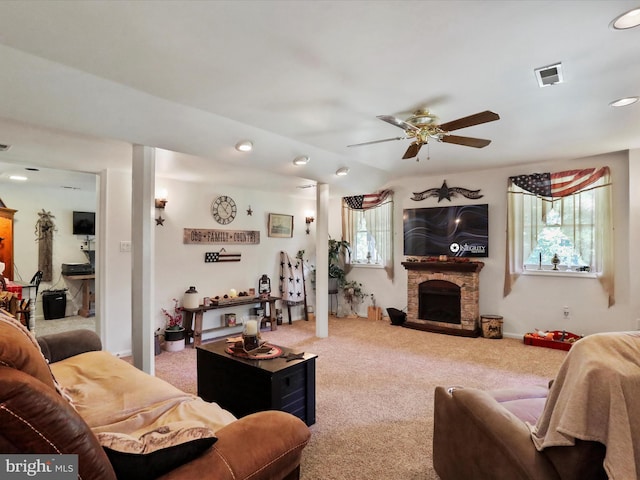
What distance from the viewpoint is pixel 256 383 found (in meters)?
2.42

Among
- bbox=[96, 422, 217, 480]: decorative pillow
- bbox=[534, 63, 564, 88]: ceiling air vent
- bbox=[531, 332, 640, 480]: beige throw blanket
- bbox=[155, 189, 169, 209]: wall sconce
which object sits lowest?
bbox=[96, 422, 217, 480]: decorative pillow

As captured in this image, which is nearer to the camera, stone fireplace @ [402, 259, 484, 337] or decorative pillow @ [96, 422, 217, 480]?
decorative pillow @ [96, 422, 217, 480]

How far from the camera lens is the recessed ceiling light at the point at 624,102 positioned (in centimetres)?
281

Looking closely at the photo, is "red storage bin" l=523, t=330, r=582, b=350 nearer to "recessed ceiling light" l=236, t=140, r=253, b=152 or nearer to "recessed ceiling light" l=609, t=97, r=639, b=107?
"recessed ceiling light" l=609, t=97, r=639, b=107

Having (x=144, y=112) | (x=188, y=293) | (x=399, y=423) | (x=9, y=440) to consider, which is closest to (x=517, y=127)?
(x=399, y=423)

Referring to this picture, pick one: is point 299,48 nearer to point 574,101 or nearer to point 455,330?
point 574,101

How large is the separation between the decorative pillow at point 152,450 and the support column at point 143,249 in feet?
7.32

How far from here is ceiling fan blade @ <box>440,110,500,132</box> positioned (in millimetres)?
2477

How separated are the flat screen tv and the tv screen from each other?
6.01 meters

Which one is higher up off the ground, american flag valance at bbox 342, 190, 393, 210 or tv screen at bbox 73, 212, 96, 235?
american flag valance at bbox 342, 190, 393, 210

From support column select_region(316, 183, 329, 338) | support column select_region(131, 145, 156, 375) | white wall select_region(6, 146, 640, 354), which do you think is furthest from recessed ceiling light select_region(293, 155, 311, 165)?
white wall select_region(6, 146, 640, 354)

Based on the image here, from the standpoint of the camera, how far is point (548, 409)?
1336 millimetres

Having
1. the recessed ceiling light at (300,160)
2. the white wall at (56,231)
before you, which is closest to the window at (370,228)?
the recessed ceiling light at (300,160)

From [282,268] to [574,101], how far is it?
4.78 m
